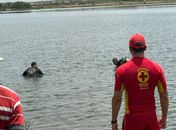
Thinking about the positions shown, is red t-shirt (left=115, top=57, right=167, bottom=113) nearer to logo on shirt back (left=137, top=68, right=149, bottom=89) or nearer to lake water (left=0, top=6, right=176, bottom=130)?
logo on shirt back (left=137, top=68, right=149, bottom=89)

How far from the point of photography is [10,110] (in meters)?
3.81

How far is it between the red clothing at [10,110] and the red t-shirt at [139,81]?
268 centimetres

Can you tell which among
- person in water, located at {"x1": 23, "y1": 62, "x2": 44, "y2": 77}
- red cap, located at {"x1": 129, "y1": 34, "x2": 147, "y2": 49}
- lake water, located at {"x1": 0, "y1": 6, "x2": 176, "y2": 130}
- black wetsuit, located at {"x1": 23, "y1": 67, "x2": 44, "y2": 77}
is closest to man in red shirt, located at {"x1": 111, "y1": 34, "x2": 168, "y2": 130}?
red cap, located at {"x1": 129, "y1": 34, "x2": 147, "y2": 49}

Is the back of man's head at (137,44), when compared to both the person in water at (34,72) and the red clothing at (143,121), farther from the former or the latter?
the person in water at (34,72)

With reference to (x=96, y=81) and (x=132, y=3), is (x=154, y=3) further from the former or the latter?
(x=96, y=81)

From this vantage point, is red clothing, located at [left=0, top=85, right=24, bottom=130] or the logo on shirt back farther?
the logo on shirt back

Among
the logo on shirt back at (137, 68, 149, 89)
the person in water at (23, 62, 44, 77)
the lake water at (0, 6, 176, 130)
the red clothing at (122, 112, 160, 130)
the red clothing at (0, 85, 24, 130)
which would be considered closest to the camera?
the red clothing at (0, 85, 24, 130)

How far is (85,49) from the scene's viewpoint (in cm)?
3919

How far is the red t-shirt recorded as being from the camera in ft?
20.7

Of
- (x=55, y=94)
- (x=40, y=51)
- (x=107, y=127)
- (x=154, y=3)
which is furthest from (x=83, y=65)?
(x=154, y=3)

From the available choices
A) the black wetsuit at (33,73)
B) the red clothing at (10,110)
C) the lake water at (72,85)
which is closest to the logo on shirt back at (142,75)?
the red clothing at (10,110)

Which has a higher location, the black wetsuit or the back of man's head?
the back of man's head

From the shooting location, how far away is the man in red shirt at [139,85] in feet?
20.7

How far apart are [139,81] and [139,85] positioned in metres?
0.06
